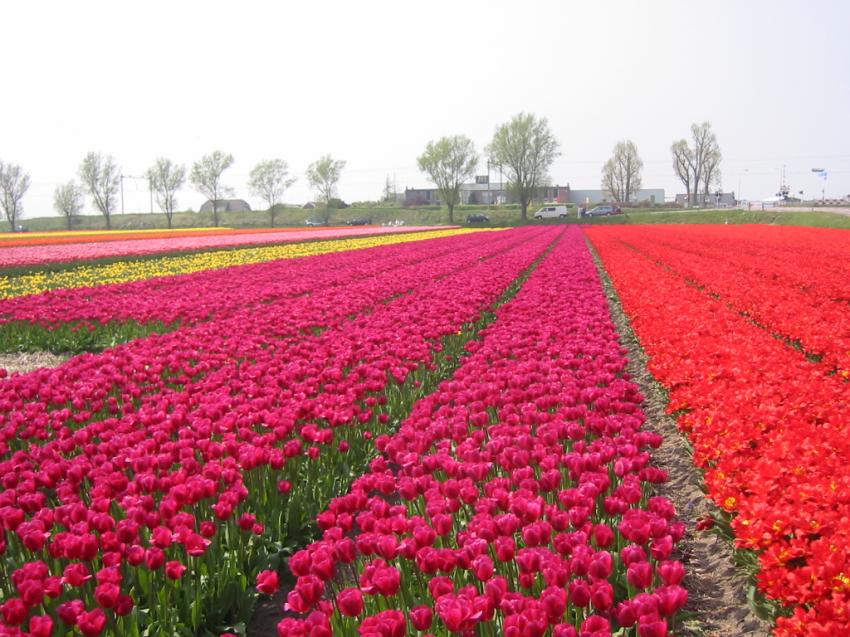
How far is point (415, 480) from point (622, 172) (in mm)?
130505

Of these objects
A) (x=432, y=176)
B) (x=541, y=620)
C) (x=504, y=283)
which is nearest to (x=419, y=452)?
(x=541, y=620)

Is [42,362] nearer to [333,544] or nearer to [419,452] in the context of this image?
[419,452]

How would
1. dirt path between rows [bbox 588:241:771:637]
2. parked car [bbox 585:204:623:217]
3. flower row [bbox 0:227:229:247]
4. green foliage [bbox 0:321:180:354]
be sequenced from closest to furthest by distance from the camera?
dirt path between rows [bbox 588:241:771:637] < green foliage [bbox 0:321:180:354] < flower row [bbox 0:227:229:247] < parked car [bbox 585:204:623:217]

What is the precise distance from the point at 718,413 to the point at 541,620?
3153mm

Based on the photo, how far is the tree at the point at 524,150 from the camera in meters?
92.4

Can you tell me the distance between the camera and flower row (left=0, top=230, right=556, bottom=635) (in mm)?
3291

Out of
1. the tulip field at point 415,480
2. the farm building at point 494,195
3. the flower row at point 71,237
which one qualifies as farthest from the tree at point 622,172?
the tulip field at point 415,480

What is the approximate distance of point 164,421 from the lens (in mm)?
5070

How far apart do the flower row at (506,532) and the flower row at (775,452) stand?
0.44 m

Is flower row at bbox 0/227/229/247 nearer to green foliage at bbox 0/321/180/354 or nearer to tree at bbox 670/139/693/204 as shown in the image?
green foliage at bbox 0/321/180/354

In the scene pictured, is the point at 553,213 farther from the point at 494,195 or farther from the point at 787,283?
the point at 787,283

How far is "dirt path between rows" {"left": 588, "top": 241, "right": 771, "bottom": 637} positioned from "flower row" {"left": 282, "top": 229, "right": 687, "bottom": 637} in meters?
0.38

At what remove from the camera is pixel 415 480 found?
13.1 feet

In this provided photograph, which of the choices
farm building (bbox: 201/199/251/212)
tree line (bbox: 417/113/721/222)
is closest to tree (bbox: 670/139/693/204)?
tree line (bbox: 417/113/721/222)
